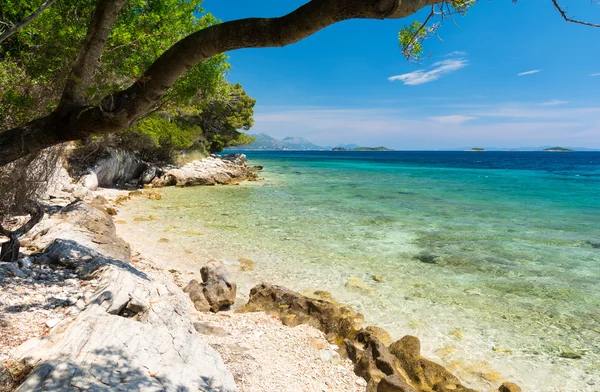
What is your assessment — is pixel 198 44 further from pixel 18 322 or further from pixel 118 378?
pixel 18 322

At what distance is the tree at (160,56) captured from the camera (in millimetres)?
2586

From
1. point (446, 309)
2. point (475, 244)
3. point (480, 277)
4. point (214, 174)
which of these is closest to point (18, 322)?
point (446, 309)

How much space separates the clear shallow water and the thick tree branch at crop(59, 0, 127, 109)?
21.9ft

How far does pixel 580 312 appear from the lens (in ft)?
26.9

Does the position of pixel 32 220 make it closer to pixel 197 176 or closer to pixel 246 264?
pixel 246 264

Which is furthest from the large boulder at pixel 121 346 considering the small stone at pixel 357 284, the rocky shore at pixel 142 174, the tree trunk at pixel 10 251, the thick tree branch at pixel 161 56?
the rocky shore at pixel 142 174

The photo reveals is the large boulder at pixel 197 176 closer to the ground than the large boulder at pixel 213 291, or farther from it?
farther from it

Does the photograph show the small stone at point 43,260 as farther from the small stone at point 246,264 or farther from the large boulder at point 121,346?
the small stone at point 246,264

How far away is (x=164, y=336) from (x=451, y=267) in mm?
9280

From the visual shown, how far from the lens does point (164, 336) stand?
440 centimetres

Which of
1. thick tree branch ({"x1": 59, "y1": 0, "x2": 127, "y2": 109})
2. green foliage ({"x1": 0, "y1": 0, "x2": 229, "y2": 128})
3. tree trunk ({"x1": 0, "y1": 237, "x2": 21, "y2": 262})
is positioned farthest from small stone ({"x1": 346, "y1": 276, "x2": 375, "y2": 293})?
thick tree branch ({"x1": 59, "y1": 0, "x2": 127, "y2": 109})

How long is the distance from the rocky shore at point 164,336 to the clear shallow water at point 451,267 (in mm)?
1102

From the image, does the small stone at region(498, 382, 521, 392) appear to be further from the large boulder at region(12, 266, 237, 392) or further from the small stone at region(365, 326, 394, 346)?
the large boulder at region(12, 266, 237, 392)

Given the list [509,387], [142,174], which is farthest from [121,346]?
[142,174]
